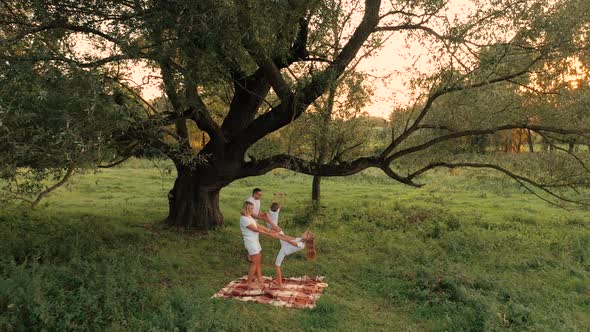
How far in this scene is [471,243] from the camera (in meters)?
16.5

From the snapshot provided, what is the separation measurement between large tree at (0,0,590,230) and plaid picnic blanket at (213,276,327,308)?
349 centimetres

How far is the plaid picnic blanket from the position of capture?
1010 centimetres

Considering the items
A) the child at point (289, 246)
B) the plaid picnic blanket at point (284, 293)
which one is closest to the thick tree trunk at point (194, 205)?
the plaid picnic blanket at point (284, 293)

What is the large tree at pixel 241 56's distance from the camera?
30.9 ft

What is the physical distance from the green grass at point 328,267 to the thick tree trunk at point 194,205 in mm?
833

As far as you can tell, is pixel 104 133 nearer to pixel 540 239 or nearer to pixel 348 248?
pixel 348 248

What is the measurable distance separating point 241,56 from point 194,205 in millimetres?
8418

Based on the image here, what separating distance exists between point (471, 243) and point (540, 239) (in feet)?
10.9

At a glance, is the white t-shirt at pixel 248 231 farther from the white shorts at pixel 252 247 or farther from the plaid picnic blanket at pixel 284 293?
the plaid picnic blanket at pixel 284 293

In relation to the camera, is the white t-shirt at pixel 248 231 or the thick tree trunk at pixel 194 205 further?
the thick tree trunk at pixel 194 205

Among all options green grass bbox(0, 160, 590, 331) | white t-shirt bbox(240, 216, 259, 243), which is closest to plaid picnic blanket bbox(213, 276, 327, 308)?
green grass bbox(0, 160, 590, 331)

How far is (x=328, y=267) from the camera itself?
13328 mm

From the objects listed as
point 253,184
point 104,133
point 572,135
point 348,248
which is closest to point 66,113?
point 104,133

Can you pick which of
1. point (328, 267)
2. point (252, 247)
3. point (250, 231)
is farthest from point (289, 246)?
point (328, 267)
